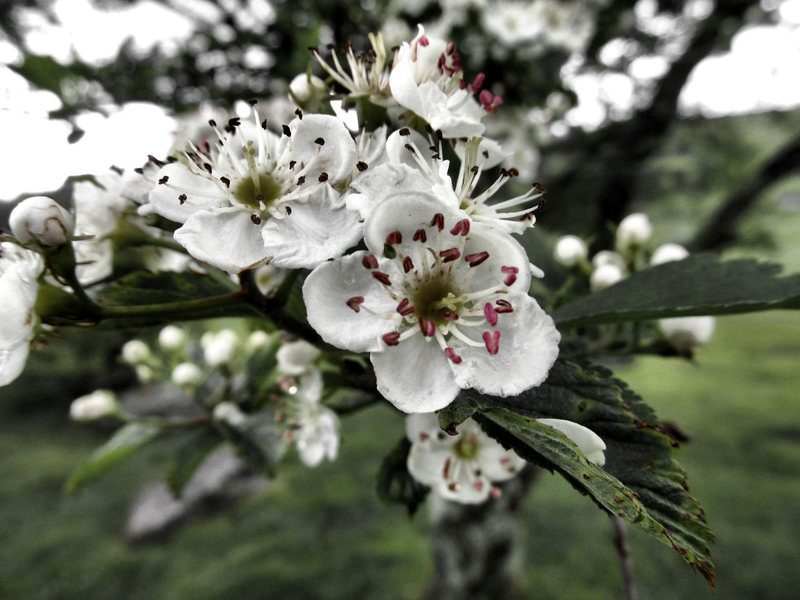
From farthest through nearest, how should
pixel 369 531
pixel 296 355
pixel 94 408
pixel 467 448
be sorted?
pixel 369 531 < pixel 94 408 < pixel 467 448 < pixel 296 355

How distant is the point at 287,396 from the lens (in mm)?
997

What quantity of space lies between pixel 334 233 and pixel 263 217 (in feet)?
0.32

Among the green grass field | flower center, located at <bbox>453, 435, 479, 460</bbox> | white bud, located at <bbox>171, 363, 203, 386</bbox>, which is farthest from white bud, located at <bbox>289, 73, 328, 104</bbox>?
the green grass field

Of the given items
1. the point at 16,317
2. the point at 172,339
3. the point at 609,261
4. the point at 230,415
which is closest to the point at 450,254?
the point at 16,317

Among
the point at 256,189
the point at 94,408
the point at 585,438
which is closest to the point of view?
the point at 585,438

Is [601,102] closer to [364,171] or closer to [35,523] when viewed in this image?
[364,171]

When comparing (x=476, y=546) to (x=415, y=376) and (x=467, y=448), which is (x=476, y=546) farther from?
(x=415, y=376)

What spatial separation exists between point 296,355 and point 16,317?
1.04 feet

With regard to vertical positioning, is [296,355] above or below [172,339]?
above

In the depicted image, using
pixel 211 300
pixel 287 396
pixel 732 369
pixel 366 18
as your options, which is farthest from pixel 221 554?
pixel 732 369

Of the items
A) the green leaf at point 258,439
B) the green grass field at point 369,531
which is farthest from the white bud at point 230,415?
the green grass field at point 369,531

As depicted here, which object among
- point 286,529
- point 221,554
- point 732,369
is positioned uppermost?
point 732,369

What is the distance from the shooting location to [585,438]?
464 mm

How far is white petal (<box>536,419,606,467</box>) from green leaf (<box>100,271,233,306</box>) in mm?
383
